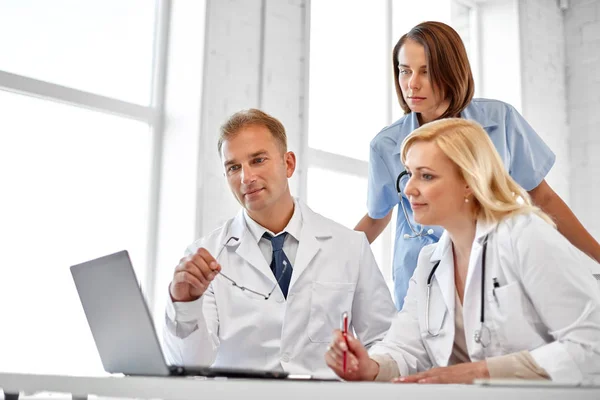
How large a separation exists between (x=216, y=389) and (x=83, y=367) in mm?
2053

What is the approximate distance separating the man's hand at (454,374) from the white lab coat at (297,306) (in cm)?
69

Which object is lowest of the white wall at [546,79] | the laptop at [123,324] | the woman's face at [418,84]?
the laptop at [123,324]

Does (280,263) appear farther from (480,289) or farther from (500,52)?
(500,52)

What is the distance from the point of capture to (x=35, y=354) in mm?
2629

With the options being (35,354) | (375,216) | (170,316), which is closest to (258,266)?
(170,316)

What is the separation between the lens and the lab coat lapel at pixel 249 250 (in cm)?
201

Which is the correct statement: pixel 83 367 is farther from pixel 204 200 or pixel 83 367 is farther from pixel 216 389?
pixel 216 389

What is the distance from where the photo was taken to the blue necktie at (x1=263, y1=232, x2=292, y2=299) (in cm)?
202

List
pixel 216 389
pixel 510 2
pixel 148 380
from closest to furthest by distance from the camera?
pixel 216 389 < pixel 148 380 < pixel 510 2

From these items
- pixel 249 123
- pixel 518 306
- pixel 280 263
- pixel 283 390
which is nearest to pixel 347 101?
pixel 249 123

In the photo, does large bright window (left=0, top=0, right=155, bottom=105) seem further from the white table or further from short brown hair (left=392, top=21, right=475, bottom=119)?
the white table

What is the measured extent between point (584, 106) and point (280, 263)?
3.58 m

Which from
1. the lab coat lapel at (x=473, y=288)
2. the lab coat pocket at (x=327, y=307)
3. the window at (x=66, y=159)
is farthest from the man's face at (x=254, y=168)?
the window at (x=66, y=159)

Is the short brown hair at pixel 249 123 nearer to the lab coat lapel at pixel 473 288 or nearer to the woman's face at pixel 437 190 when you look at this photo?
the woman's face at pixel 437 190
